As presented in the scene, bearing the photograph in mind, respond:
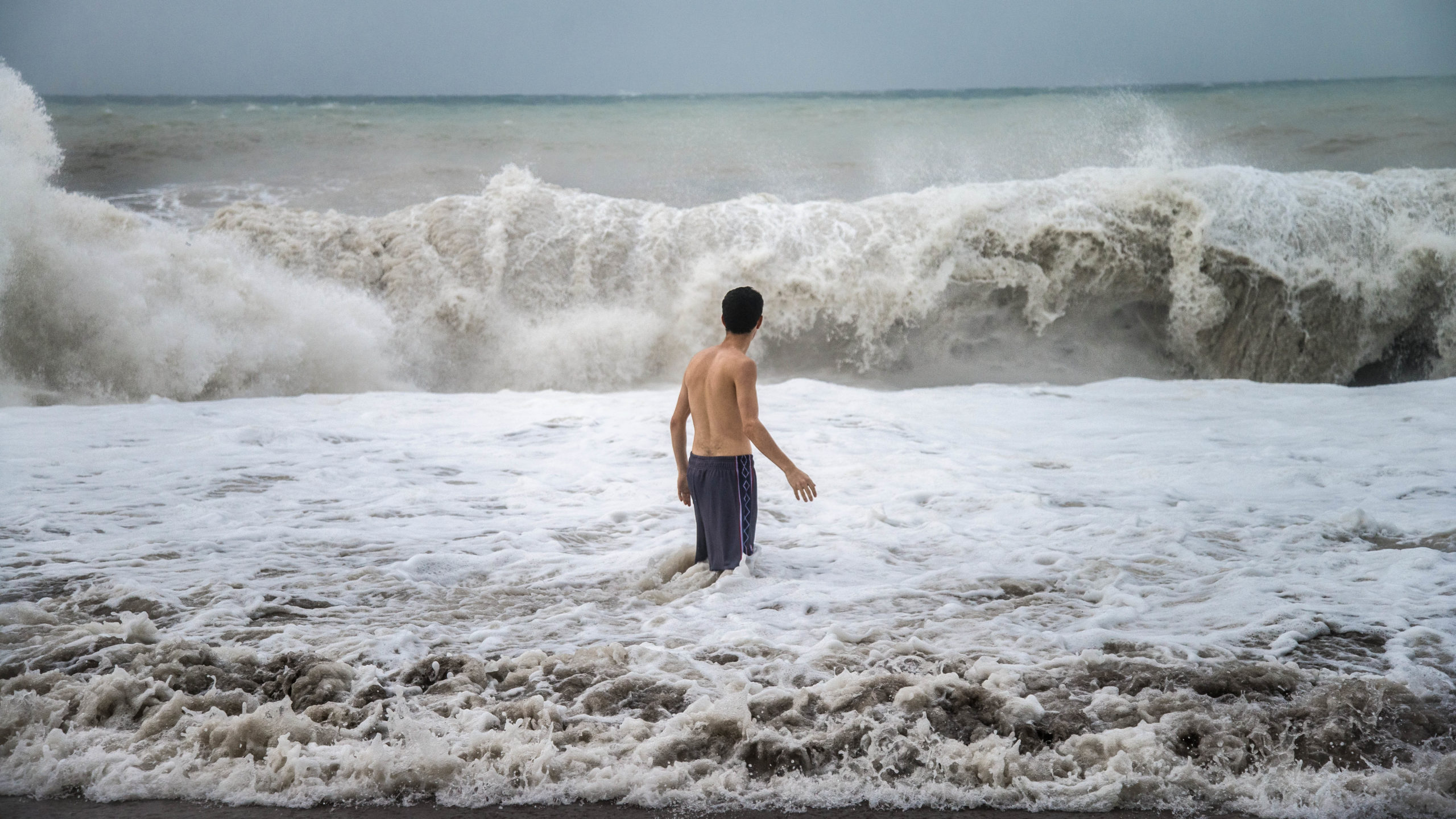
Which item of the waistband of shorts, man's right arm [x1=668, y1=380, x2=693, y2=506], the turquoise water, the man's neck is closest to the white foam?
man's right arm [x1=668, y1=380, x2=693, y2=506]

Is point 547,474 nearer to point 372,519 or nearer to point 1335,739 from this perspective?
point 372,519

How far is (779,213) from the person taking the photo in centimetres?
952

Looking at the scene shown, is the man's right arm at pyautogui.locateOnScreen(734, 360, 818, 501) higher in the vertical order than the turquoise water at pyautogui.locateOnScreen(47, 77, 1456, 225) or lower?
lower

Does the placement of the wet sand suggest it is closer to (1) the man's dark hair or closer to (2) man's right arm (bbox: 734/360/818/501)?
(2) man's right arm (bbox: 734/360/818/501)

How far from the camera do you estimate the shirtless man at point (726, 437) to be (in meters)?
3.18

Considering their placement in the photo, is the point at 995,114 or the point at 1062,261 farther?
the point at 995,114

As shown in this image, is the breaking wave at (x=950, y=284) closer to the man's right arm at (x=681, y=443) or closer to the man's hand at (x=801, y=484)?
the man's right arm at (x=681, y=443)

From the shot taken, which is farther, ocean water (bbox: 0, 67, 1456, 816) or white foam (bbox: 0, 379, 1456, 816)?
ocean water (bbox: 0, 67, 1456, 816)

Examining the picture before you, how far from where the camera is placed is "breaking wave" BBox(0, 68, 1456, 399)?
884 centimetres

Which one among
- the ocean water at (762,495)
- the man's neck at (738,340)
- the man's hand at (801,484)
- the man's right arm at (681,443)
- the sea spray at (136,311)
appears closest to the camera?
the ocean water at (762,495)

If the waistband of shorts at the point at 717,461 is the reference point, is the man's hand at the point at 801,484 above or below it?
below

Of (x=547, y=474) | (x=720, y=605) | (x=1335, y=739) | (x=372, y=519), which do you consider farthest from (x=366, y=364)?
(x=1335, y=739)

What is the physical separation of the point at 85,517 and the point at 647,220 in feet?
20.6

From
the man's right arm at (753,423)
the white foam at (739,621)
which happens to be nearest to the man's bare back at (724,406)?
the man's right arm at (753,423)
